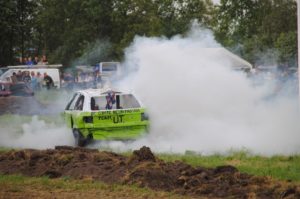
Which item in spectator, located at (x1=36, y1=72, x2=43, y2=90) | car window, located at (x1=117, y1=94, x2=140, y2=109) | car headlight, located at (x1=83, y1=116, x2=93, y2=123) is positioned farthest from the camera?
spectator, located at (x1=36, y1=72, x2=43, y2=90)

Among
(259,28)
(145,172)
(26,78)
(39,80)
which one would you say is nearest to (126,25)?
(259,28)

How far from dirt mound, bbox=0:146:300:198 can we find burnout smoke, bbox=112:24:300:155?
3.27 m

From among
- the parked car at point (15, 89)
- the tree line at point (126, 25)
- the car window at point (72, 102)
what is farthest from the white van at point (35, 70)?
the car window at point (72, 102)

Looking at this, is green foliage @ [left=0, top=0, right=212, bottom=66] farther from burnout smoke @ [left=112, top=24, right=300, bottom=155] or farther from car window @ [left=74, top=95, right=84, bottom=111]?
car window @ [left=74, top=95, right=84, bottom=111]

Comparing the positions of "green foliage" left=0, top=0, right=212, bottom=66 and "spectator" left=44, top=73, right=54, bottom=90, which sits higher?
"green foliage" left=0, top=0, right=212, bottom=66

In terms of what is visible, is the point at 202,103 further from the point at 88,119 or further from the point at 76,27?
the point at 76,27

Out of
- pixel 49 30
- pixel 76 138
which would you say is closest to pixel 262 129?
pixel 76 138

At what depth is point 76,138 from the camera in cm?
1638

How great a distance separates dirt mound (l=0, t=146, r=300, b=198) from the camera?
956cm

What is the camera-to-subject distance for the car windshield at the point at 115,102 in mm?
16516

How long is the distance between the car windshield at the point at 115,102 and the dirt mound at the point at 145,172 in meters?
3.02

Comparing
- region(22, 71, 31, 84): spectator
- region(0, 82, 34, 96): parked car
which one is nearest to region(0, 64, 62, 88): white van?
region(22, 71, 31, 84): spectator

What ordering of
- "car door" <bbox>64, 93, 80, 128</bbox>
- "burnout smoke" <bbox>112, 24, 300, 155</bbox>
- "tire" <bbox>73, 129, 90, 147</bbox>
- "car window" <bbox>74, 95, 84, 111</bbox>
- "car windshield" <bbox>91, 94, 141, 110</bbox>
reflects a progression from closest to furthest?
"burnout smoke" <bbox>112, 24, 300, 155</bbox>, "tire" <bbox>73, 129, 90, 147</bbox>, "car windshield" <bbox>91, 94, 141, 110</bbox>, "car window" <bbox>74, 95, 84, 111</bbox>, "car door" <bbox>64, 93, 80, 128</bbox>

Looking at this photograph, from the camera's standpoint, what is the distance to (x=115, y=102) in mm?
16609
